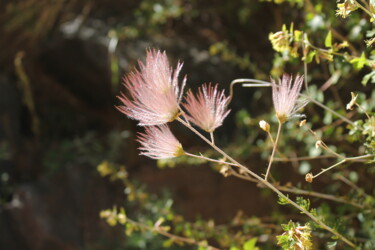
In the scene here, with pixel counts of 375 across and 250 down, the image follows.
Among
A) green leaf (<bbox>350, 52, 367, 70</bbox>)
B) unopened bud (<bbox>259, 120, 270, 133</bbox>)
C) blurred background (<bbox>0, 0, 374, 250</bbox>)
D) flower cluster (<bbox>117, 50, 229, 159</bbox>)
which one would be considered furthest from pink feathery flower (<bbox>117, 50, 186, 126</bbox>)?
blurred background (<bbox>0, 0, 374, 250</bbox>)

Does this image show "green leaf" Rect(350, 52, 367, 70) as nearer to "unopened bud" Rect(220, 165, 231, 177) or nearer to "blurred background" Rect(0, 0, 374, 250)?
"unopened bud" Rect(220, 165, 231, 177)

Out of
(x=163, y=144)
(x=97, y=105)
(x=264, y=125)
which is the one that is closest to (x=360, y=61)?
(x=264, y=125)

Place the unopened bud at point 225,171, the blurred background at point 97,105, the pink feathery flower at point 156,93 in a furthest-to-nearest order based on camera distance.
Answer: the blurred background at point 97,105
the unopened bud at point 225,171
the pink feathery flower at point 156,93

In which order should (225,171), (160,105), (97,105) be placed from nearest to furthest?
(160,105) → (225,171) → (97,105)

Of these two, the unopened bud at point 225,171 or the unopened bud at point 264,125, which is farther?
the unopened bud at point 225,171

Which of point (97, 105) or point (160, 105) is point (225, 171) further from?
point (97, 105)

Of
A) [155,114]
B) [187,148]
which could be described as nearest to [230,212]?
[187,148]

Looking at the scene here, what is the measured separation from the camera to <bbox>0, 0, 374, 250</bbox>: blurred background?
2578 millimetres

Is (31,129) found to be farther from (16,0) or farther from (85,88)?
(16,0)

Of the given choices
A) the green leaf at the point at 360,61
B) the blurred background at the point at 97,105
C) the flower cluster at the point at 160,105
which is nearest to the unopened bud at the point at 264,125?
the flower cluster at the point at 160,105

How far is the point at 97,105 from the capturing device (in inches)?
130

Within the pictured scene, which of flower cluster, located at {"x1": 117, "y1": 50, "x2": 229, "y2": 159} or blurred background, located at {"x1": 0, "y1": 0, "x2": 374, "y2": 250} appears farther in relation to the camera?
blurred background, located at {"x1": 0, "y1": 0, "x2": 374, "y2": 250}

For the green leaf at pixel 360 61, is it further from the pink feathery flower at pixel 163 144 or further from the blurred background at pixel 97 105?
the blurred background at pixel 97 105

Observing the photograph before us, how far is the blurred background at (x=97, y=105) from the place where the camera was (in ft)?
8.46
